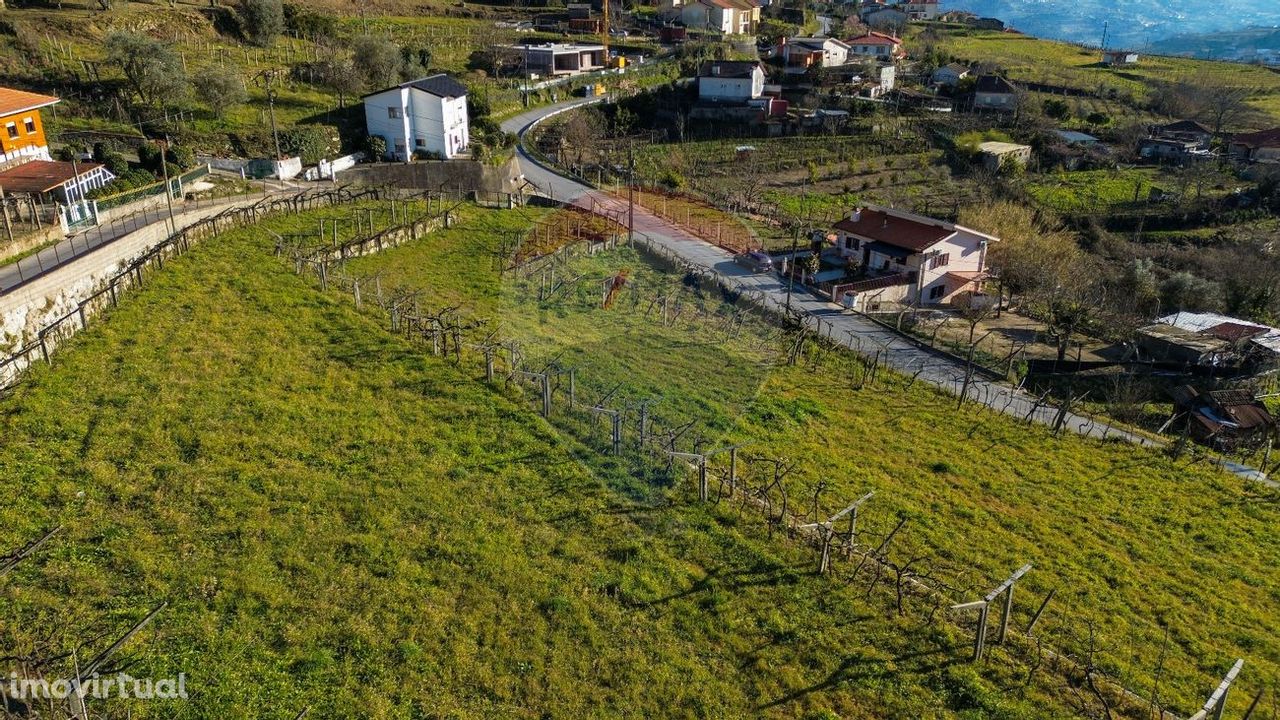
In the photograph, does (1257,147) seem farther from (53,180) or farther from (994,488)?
(53,180)

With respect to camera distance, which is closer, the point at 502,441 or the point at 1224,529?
the point at 502,441

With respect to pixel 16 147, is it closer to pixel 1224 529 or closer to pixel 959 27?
pixel 1224 529

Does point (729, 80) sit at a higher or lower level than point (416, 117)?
higher

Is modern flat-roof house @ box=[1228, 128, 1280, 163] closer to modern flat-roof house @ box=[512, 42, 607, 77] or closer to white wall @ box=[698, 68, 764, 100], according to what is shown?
white wall @ box=[698, 68, 764, 100]

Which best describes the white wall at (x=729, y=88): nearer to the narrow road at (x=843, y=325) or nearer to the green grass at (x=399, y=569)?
the narrow road at (x=843, y=325)

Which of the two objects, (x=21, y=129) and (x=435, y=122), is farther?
(x=435, y=122)

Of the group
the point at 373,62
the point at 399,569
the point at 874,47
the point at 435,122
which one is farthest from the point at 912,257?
the point at 874,47

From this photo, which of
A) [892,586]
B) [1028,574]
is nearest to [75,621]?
[892,586]
